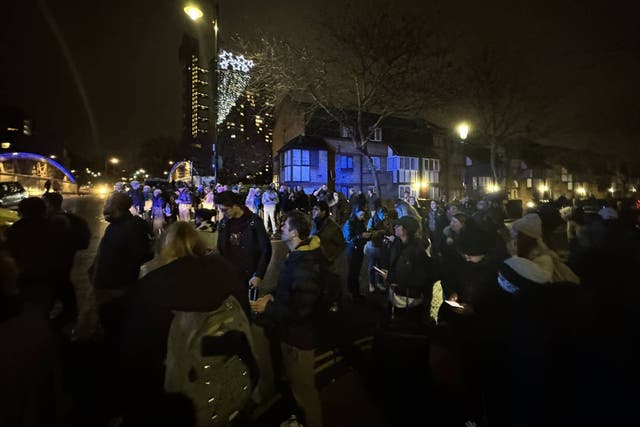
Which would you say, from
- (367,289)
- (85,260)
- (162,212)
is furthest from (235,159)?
(367,289)

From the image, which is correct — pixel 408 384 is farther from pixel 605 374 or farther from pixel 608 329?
pixel 608 329

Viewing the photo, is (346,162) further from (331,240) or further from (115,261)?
(115,261)

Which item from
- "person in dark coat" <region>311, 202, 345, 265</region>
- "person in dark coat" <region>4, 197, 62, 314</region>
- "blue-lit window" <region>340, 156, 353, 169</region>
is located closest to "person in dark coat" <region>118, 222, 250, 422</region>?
"person in dark coat" <region>4, 197, 62, 314</region>

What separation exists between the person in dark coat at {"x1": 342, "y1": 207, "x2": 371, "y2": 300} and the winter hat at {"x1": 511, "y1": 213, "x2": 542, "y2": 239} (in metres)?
4.10

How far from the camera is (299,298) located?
2836 millimetres

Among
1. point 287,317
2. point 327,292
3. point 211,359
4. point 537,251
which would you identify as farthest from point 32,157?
point 537,251

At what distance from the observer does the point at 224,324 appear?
2.35 metres

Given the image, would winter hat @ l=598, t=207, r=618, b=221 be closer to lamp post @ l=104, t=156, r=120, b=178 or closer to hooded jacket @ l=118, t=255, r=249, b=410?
hooded jacket @ l=118, t=255, r=249, b=410

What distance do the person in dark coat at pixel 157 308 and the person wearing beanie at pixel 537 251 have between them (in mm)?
2313

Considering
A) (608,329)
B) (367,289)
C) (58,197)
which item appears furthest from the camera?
(367,289)

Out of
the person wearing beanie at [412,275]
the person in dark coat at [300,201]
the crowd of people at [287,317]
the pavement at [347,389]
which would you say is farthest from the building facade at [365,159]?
the pavement at [347,389]

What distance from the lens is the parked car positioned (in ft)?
66.0

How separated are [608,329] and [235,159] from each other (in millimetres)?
53821

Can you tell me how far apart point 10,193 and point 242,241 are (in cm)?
2277
